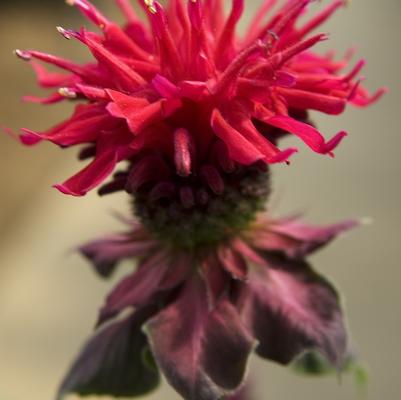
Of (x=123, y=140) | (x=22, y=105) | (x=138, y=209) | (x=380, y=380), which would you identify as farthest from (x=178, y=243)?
(x=22, y=105)

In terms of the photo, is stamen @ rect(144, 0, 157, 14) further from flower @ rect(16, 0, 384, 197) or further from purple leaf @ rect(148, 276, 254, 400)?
purple leaf @ rect(148, 276, 254, 400)

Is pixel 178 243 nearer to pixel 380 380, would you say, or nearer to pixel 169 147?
pixel 169 147

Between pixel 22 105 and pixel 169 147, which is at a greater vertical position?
pixel 169 147

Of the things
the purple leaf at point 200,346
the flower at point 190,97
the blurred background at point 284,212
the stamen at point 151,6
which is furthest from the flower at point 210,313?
the blurred background at point 284,212

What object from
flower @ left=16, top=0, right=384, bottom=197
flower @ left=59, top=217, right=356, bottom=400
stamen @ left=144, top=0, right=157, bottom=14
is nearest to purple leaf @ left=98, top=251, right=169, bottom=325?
flower @ left=59, top=217, right=356, bottom=400

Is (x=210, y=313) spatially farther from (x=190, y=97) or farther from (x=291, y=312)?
(x=190, y=97)

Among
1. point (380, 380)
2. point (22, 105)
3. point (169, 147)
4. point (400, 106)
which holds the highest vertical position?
point (169, 147)

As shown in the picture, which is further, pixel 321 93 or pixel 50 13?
pixel 50 13

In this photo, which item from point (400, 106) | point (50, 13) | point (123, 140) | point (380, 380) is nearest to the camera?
point (123, 140)
